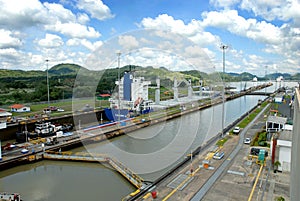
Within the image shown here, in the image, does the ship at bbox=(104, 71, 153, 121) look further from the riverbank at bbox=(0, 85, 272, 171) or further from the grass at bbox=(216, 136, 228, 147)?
the grass at bbox=(216, 136, 228, 147)

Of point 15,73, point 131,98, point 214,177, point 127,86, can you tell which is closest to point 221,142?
point 214,177

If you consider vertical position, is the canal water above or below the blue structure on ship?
below

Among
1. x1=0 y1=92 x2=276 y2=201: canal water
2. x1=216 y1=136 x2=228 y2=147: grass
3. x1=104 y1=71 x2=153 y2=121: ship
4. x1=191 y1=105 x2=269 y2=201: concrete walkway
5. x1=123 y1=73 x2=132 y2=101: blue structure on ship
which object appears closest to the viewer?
x1=191 y1=105 x2=269 y2=201: concrete walkway

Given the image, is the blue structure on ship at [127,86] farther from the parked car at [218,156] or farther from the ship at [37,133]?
the parked car at [218,156]

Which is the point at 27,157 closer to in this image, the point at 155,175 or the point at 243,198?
the point at 155,175

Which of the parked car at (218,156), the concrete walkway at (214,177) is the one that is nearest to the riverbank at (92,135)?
the concrete walkway at (214,177)

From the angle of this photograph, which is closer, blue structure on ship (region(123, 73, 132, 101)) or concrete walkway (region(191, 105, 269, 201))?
concrete walkway (region(191, 105, 269, 201))

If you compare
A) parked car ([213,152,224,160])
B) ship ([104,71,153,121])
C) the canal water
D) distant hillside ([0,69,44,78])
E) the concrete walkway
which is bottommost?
the canal water

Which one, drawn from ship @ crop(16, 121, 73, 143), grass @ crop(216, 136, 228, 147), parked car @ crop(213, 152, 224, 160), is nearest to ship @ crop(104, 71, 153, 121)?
ship @ crop(16, 121, 73, 143)

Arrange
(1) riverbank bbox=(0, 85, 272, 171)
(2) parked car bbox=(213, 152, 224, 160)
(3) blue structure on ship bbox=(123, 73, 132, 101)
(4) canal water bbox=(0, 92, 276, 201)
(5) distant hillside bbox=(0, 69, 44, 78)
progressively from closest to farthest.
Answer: (4) canal water bbox=(0, 92, 276, 201) → (2) parked car bbox=(213, 152, 224, 160) → (1) riverbank bbox=(0, 85, 272, 171) → (3) blue structure on ship bbox=(123, 73, 132, 101) → (5) distant hillside bbox=(0, 69, 44, 78)

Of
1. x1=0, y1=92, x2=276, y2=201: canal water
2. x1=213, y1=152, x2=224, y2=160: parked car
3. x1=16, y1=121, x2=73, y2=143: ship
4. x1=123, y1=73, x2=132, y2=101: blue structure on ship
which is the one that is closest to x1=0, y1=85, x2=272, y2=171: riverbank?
x1=0, y1=92, x2=276, y2=201: canal water
